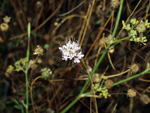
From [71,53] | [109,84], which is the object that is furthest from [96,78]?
[71,53]

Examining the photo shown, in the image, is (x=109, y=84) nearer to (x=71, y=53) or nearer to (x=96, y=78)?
(x=96, y=78)

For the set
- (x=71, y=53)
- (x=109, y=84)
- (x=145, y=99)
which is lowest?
(x=145, y=99)

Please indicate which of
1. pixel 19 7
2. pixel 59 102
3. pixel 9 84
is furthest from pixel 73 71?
pixel 19 7

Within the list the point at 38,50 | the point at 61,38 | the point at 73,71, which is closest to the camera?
the point at 38,50

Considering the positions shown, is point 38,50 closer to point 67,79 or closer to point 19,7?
point 67,79

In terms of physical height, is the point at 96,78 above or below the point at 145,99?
above

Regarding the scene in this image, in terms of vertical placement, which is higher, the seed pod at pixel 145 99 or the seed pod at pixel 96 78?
the seed pod at pixel 96 78

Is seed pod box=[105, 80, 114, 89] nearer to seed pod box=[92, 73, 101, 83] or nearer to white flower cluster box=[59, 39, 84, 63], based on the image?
seed pod box=[92, 73, 101, 83]

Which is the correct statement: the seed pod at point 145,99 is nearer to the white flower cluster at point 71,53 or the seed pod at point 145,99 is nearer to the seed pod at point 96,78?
the seed pod at point 96,78

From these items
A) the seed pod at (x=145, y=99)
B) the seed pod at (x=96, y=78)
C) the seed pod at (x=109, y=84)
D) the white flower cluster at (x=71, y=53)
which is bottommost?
the seed pod at (x=145, y=99)

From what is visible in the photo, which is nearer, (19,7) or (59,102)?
(59,102)

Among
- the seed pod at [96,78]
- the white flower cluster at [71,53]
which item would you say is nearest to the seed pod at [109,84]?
the seed pod at [96,78]
